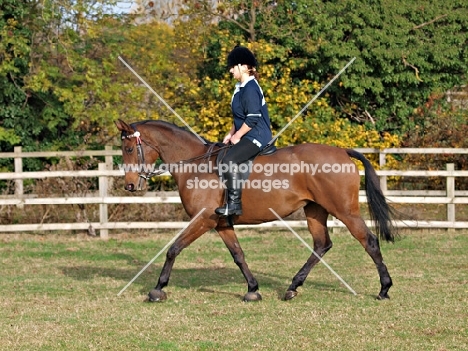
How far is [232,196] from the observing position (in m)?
8.74

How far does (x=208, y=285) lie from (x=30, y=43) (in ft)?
33.8

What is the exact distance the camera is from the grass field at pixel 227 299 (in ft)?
22.4

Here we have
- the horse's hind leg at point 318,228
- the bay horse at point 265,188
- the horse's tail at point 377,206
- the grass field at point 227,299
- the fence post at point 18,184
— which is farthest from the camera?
the fence post at point 18,184

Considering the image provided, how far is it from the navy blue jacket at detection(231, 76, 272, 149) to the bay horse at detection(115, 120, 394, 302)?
284mm

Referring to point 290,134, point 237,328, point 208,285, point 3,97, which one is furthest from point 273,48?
point 237,328

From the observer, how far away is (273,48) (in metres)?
17.6

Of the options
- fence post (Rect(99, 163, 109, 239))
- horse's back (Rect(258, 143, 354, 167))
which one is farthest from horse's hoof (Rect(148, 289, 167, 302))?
fence post (Rect(99, 163, 109, 239))

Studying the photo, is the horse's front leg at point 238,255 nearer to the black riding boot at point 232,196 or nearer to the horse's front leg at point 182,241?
the horse's front leg at point 182,241

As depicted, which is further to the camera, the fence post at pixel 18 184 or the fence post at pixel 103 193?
the fence post at pixel 18 184

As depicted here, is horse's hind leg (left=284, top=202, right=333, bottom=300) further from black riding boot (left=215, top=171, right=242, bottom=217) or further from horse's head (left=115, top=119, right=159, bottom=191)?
→ horse's head (left=115, top=119, right=159, bottom=191)

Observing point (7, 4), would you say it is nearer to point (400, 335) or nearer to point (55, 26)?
point (55, 26)

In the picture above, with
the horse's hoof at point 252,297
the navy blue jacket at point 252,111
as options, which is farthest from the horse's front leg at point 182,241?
the navy blue jacket at point 252,111

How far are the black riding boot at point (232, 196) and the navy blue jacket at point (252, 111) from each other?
1.54ft

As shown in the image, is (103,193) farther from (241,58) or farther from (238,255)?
(241,58)
